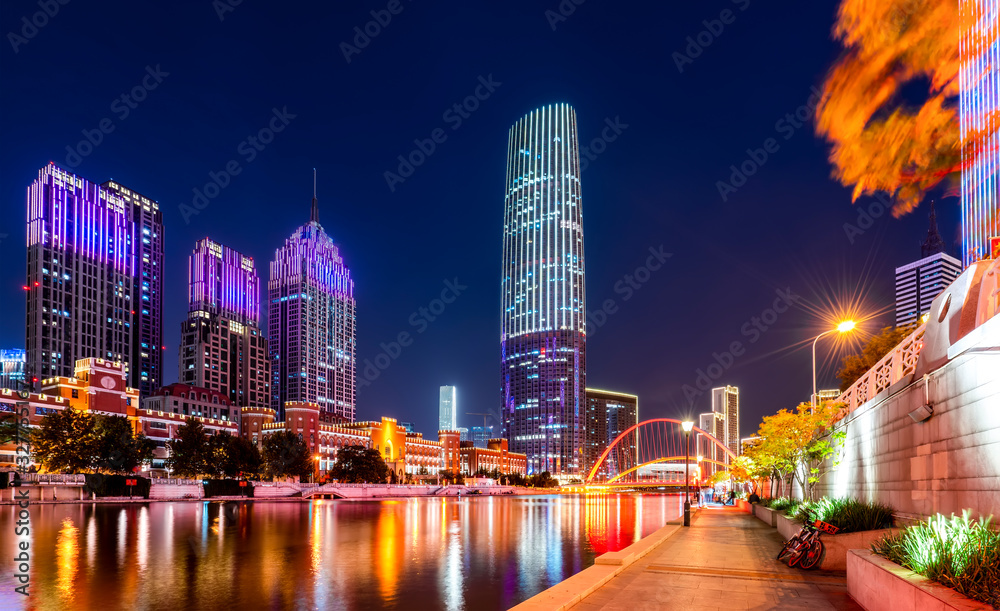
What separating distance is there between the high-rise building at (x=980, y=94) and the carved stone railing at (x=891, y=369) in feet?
33.0

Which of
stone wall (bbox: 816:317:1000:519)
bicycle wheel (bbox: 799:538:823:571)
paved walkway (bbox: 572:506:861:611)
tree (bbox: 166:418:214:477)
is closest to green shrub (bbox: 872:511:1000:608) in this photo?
stone wall (bbox: 816:317:1000:519)

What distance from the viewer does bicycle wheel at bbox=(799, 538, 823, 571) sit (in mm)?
17453

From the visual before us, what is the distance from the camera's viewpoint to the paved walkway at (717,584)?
42.3 feet

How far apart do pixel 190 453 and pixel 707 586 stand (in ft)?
325

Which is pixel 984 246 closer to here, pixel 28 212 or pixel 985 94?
pixel 985 94

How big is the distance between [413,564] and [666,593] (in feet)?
36.4

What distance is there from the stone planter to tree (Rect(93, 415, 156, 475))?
254 feet

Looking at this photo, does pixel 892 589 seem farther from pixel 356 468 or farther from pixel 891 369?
pixel 356 468

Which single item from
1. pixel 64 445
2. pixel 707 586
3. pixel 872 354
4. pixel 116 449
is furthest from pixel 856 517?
pixel 116 449

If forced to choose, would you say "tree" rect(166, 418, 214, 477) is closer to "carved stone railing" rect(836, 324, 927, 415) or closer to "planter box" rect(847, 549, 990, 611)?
"carved stone railing" rect(836, 324, 927, 415)

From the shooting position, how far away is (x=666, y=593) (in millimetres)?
14008

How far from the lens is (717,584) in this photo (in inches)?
603

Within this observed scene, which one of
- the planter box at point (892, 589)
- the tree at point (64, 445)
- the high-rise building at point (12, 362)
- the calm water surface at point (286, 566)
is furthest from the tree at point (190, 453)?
the planter box at point (892, 589)

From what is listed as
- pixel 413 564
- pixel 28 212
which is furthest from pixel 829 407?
pixel 28 212
